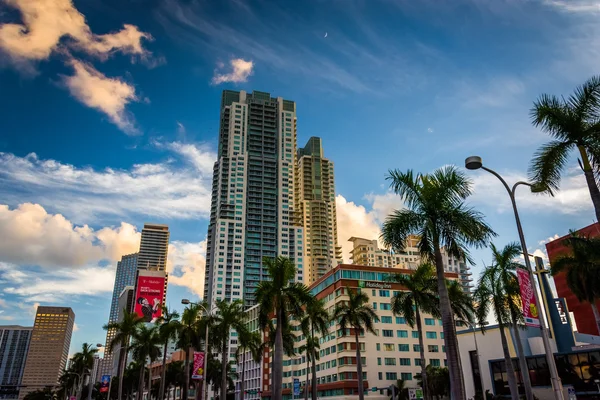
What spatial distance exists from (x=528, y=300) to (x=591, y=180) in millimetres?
6685

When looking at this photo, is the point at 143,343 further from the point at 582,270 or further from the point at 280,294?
the point at 582,270

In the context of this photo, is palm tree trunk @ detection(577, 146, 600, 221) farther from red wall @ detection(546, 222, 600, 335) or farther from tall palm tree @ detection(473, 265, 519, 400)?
red wall @ detection(546, 222, 600, 335)

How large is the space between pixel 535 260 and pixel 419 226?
177 ft

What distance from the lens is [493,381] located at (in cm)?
6431

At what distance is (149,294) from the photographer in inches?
6668

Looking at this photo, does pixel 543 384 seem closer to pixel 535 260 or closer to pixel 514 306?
pixel 535 260

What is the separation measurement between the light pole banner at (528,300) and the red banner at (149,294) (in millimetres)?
156579

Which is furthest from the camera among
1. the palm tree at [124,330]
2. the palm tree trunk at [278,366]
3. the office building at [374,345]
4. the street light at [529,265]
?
the office building at [374,345]

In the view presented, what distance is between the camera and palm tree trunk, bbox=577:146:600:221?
2050 cm

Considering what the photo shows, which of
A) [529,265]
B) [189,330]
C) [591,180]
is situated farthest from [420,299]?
[529,265]

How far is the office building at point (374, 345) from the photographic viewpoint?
96062 mm

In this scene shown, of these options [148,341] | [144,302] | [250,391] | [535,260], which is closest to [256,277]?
[144,302]

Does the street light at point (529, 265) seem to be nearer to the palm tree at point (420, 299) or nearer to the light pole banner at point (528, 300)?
the light pole banner at point (528, 300)

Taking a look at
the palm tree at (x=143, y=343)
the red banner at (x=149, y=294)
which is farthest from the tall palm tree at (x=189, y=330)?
the red banner at (x=149, y=294)
